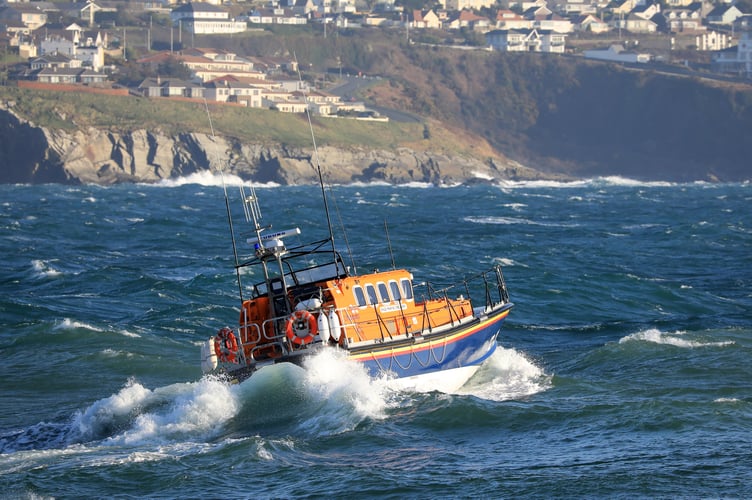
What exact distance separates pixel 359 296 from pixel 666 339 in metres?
10.1

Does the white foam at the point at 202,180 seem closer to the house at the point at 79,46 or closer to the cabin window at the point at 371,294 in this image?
the house at the point at 79,46

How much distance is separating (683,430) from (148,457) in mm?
9199

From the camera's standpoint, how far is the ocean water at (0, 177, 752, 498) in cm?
1873

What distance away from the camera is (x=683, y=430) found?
21359mm

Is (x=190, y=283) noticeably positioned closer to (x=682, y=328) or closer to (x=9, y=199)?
(x=682, y=328)

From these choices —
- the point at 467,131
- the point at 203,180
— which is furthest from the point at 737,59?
the point at 203,180

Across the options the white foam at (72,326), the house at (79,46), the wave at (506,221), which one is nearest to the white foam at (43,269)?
the white foam at (72,326)

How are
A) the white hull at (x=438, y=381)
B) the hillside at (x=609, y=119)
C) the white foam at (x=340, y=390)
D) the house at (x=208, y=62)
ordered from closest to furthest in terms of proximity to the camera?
1. the white foam at (x=340, y=390)
2. the white hull at (x=438, y=381)
3. the house at (x=208, y=62)
4. the hillside at (x=609, y=119)

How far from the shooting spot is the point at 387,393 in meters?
Result: 23.6

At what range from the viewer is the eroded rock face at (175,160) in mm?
133500

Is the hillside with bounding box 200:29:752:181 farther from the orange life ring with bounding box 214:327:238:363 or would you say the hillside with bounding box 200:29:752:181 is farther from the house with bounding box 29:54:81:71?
the orange life ring with bounding box 214:327:238:363

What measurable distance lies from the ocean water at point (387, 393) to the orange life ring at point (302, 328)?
21.7 inches

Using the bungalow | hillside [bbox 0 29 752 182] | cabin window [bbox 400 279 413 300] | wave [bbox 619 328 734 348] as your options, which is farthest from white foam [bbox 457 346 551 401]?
the bungalow

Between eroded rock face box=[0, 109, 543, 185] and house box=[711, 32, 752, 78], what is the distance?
6152 centimetres
